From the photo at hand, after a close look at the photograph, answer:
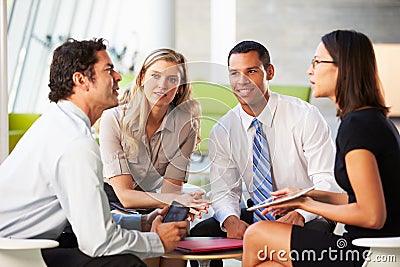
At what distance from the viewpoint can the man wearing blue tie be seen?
8.68 ft

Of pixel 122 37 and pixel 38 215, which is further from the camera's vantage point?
pixel 122 37

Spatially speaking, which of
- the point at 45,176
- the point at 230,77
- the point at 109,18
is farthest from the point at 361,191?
the point at 109,18

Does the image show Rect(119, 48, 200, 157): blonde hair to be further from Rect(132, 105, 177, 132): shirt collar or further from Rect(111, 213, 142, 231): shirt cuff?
Rect(111, 213, 142, 231): shirt cuff

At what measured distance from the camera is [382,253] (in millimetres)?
2246

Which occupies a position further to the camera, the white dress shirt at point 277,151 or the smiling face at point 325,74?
the white dress shirt at point 277,151

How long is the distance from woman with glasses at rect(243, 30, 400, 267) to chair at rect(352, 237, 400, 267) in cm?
4

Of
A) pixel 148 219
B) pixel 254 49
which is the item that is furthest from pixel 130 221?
pixel 254 49

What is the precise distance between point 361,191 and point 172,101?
2.53ft

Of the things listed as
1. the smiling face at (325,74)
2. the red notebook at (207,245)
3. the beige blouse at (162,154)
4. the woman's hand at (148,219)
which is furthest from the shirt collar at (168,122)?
the smiling face at (325,74)

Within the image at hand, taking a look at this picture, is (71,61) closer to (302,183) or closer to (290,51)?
(302,183)

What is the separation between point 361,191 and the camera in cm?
221

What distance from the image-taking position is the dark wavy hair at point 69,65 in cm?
241

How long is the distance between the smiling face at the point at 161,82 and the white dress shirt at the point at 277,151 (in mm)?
202

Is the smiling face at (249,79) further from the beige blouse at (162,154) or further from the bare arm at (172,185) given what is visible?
the bare arm at (172,185)
